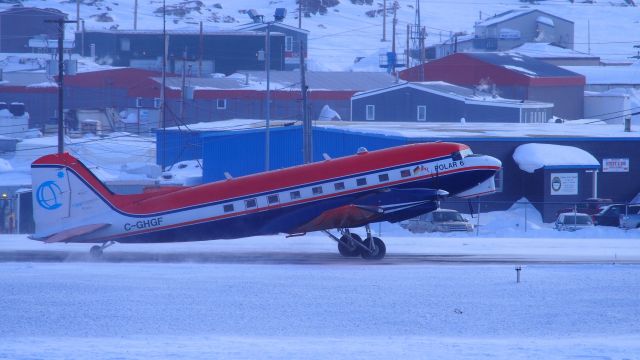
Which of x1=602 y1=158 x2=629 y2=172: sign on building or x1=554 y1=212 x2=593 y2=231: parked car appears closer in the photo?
x1=554 y1=212 x2=593 y2=231: parked car

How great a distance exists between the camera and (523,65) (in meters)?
96.4

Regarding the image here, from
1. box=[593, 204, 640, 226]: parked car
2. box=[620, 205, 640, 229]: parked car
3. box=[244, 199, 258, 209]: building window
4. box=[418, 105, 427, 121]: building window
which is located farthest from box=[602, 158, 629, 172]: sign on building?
box=[244, 199, 258, 209]: building window

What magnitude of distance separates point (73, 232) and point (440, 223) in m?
17.7

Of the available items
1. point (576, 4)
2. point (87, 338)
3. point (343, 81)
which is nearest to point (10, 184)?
point (87, 338)

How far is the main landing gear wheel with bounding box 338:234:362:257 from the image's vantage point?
2986 cm

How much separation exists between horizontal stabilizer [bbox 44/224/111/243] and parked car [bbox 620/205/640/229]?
2339 cm

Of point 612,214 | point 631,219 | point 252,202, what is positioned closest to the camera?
point 252,202

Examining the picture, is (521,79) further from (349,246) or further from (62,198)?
(62,198)

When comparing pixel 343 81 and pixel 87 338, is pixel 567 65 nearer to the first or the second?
pixel 343 81

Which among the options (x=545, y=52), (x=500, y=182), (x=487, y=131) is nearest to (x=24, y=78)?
(x=545, y=52)

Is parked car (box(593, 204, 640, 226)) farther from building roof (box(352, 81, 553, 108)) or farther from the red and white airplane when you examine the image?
A: building roof (box(352, 81, 553, 108))

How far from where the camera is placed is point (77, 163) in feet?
98.4

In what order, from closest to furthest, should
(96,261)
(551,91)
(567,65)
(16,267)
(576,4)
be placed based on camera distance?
(16,267)
(96,261)
(551,91)
(567,65)
(576,4)

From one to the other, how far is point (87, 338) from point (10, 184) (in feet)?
119
